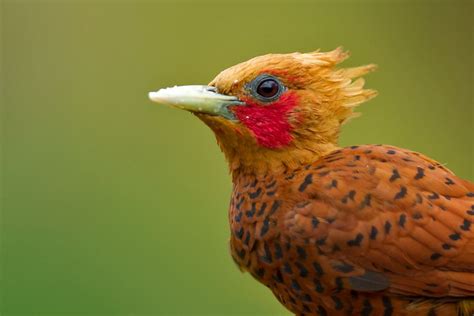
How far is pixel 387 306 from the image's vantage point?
3.22 metres

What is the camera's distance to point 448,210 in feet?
10.8

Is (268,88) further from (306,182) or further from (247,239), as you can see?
(247,239)

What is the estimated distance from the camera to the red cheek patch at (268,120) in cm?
349

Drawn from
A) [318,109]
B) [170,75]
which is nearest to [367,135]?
[170,75]

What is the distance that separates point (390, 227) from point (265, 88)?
792 millimetres

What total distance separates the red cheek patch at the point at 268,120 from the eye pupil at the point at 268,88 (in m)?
0.04

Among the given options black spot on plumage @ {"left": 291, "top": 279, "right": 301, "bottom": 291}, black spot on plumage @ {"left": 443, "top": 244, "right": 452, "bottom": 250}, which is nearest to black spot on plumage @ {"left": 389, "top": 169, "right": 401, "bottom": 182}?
black spot on plumage @ {"left": 443, "top": 244, "right": 452, "bottom": 250}

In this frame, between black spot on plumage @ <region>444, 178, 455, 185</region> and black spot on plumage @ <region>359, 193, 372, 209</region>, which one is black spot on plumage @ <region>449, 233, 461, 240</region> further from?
black spot on plumage @ <region>359, 193, 372, 209</region>

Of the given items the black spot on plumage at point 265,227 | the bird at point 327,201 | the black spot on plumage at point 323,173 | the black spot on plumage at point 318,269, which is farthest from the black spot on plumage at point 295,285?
the black spot on plumage at point 323,173

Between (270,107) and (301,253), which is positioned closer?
(301,253)

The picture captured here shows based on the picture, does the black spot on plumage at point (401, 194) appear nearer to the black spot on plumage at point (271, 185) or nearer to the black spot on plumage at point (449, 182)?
the black spot on plumage at point (449, 182)

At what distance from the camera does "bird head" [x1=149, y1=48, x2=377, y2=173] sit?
137 inches

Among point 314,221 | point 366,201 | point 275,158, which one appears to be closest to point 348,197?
point 366,201

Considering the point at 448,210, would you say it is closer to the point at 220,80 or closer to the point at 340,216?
the point at 340,216
